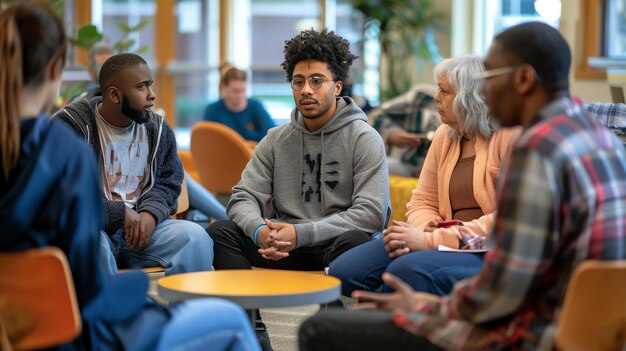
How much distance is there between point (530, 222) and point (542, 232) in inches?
1.2

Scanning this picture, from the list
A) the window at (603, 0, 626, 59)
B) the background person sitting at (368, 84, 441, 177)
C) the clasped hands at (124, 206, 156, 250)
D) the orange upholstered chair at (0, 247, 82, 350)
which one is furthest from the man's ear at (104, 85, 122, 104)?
the window at (603, 0, 626, 59)

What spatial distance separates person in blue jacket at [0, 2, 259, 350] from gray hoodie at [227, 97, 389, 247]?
4.82 feet

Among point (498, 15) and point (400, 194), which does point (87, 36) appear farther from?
point (498, 15)

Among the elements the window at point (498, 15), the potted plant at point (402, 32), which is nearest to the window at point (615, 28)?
the window at point (498, 15)

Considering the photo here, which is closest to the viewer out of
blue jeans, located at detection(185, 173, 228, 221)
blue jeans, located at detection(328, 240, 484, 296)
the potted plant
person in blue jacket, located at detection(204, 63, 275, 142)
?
blue jeans, located at detection(328, 240, 484, 296)

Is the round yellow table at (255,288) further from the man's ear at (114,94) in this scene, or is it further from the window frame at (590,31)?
the window frame at (590,31)

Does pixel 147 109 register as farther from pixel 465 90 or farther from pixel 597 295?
pixel 597 295

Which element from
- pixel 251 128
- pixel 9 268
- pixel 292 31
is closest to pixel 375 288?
pixel 9 268

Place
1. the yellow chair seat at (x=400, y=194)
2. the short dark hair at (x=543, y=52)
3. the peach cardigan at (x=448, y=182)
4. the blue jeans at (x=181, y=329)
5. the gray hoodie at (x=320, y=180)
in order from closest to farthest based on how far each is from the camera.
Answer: the short dark hair at (x=543, y=52), the blue jeans at (x=181, y=329), the peach cardigan at (x=448, y=182), the gray hoodie at (x=320, y=180), the yellow chair seat at (x=400, y=194)

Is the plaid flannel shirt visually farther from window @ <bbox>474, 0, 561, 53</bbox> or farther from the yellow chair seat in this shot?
window @ <bbox>474, 0, 561, 53</bbox>

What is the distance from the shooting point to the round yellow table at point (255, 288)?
102 inches

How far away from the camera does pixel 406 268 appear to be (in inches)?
119

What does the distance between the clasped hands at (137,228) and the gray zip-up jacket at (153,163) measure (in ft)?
0.07

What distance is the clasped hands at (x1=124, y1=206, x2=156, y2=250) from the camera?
11.4ft
